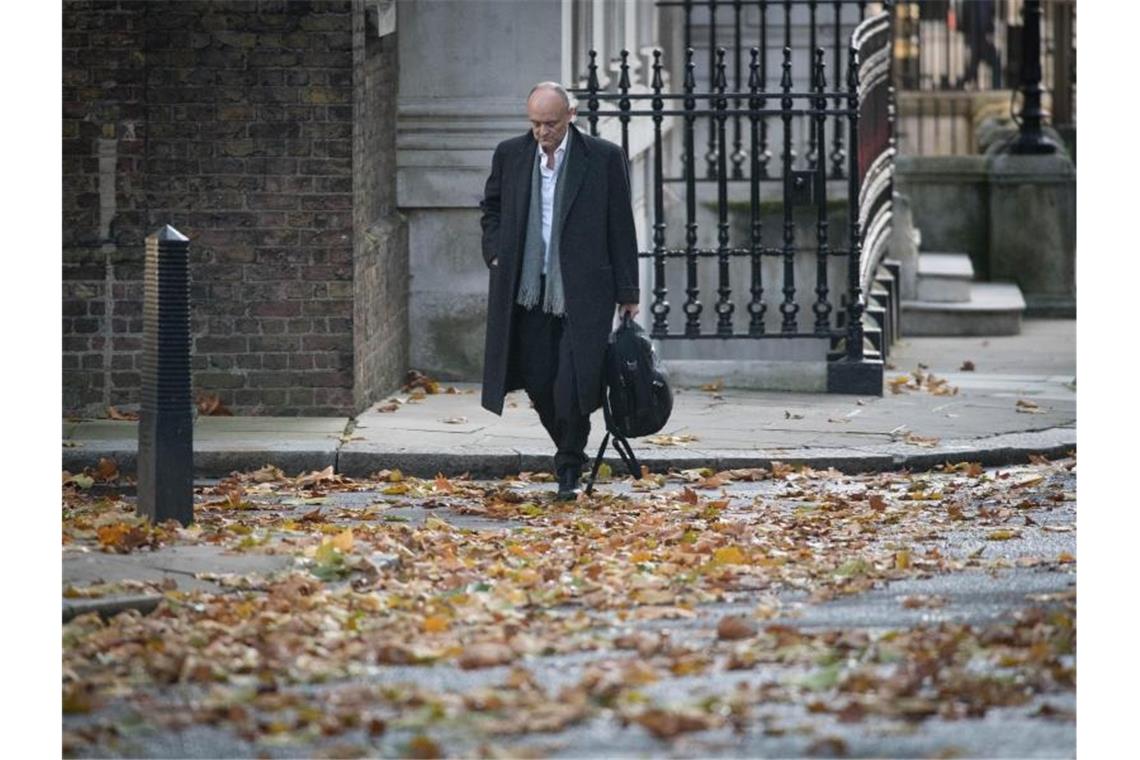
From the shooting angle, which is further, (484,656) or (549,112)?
(549,112)

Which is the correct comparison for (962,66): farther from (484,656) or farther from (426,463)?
(484,656)

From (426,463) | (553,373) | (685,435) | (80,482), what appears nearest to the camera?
(553,373)

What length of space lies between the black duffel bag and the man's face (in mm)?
775

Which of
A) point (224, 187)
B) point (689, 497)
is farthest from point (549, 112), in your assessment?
point (224, 187)

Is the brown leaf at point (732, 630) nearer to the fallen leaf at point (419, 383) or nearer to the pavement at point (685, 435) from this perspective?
the pavement at point (685, 435)

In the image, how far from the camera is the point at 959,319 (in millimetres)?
19891

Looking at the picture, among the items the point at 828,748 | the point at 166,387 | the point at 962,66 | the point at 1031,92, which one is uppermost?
the point at 962,66

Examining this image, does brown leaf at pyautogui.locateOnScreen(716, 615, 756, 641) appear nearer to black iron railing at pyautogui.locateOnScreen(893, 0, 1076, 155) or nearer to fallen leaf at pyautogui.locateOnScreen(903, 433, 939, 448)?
fallen leaf at pyautogui.locateOnScreen(903, 433, 939, 448)

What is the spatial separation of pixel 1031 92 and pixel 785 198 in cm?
873

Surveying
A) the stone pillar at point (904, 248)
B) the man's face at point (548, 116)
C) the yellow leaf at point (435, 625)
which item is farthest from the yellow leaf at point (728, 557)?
the stone pillar at point (904, 248)

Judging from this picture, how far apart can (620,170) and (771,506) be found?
1.47 metres

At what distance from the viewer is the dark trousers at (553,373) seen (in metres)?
10.5

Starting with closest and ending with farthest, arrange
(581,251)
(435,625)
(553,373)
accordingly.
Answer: (435,625), (581,251), (553,373)

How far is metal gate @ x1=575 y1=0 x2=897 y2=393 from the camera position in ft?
46.6
